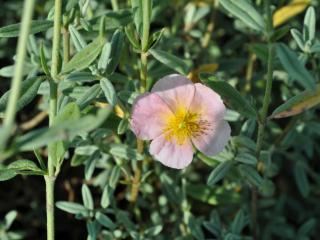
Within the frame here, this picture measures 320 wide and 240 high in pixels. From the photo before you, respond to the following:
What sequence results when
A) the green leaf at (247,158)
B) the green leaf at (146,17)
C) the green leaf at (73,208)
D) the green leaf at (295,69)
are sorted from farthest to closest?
the green leaf at (73,208) < the green leaf at (247,158) < the green leaf at (146,17) < the green leaf at (295,69)

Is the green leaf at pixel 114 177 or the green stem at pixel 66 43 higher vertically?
the green stem at pixel 66 43

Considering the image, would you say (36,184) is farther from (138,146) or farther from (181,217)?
(138,146)

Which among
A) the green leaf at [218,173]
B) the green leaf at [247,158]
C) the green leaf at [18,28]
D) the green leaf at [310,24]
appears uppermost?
the green leaf at [18,28]

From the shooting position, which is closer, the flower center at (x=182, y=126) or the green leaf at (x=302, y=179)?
the flower center at (x=182, y=126)

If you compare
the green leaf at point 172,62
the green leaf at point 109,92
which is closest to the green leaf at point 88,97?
the green leaf at point 109,92

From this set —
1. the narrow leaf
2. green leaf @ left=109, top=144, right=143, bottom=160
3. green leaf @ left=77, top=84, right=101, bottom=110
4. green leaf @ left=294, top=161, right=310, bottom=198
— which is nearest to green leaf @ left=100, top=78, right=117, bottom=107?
green leaf @ left=77, top=84, right=101, bottom=110

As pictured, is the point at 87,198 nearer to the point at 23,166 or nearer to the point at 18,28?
the point at 23,166

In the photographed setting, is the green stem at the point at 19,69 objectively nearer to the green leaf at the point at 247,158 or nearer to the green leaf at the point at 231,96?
the green leaf at the point at 231,96
